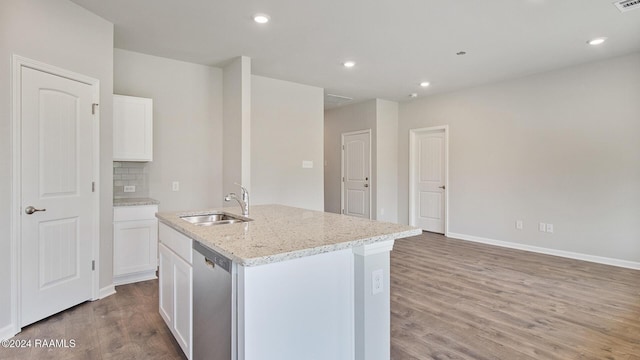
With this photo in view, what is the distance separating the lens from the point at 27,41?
8.34 ft

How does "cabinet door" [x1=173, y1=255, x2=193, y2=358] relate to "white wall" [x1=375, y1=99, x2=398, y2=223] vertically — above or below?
below

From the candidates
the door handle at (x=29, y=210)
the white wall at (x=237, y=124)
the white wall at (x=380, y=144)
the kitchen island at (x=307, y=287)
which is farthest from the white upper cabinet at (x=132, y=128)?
the white wall at (x=380, y=144)

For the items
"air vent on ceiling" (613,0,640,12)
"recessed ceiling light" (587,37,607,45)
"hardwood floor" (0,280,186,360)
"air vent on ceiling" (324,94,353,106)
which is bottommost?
"hardwood floor" (0,280,186,360)

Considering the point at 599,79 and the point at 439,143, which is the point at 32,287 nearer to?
the point at 439,143

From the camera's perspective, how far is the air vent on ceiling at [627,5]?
2879 mm

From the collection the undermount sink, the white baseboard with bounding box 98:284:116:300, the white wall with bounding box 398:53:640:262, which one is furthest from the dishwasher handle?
the white wall with bounding box 398:53:640:262

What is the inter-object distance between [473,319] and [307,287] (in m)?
1.87

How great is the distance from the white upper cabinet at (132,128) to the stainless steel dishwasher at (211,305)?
8.02ft

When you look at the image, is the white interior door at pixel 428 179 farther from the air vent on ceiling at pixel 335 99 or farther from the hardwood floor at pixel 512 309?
the hardwood floor at pixel 512 309

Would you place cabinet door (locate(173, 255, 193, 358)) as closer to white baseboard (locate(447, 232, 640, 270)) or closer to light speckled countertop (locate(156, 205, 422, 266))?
light speckled countertop (locate(156, 205, 422, 266))

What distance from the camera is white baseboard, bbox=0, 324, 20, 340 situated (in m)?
2.34

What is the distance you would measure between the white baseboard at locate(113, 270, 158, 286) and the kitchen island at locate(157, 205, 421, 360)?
2.08 metres

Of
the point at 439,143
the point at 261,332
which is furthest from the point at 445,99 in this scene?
the point at 261,332

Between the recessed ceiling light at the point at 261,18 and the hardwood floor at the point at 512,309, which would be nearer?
the hardwood floor at the point at 512,309
